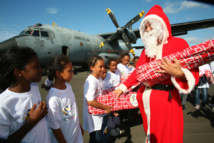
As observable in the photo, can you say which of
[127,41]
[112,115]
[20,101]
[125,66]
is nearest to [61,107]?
[20,101]

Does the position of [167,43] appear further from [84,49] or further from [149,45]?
[84,49]

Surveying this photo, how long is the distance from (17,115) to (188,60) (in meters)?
1.75

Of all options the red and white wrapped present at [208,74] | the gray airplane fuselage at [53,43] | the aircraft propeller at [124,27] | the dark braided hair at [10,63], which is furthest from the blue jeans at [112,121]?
the aircraft propeller at [124,27]

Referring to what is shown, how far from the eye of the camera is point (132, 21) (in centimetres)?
1176

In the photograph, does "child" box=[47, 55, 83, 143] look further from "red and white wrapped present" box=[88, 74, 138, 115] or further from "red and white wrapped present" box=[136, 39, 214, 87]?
"red and white wrapped present" box=[136, 39, 214, 87]

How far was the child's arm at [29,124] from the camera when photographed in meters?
0.95

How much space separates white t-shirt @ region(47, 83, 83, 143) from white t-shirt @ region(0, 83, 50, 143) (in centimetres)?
13

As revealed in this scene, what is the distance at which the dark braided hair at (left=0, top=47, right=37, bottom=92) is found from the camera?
105 cm

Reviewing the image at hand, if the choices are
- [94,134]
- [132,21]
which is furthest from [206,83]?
[132,21]

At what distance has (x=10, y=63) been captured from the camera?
1.07 m

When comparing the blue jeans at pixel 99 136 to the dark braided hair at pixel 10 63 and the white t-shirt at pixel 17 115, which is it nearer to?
the white t-shirt at pixel 17 115

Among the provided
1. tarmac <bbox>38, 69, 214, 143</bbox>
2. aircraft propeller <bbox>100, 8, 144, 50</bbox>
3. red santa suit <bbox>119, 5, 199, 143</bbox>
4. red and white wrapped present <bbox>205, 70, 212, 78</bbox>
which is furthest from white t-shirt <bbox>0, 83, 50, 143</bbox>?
aircraft propeller <bbox>100, 8, 144, 50</bbox>

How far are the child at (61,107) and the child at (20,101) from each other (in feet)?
0.39

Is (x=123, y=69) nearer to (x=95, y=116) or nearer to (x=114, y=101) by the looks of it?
(x=114, y=101)
